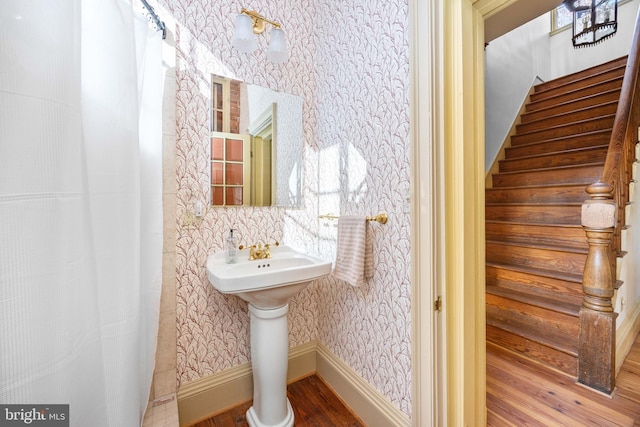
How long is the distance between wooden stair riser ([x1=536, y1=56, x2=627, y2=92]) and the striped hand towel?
4.19m

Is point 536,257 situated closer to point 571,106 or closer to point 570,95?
point 571,106

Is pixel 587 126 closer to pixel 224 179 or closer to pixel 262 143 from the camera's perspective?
pixel 262 143

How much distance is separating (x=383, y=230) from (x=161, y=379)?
4.44 feet

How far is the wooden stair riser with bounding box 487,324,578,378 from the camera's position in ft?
5.71

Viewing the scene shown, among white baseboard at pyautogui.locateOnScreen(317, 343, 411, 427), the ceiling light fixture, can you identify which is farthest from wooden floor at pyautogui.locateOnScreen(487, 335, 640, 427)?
the ceiling light fixture

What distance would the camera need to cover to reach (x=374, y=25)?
4.32 feet

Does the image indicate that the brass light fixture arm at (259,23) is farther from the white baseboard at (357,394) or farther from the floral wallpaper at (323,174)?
the white baseboard at (357,394)

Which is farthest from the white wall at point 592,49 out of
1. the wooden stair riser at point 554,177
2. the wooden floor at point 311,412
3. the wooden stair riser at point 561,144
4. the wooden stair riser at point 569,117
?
the wooden floor at point 311,412

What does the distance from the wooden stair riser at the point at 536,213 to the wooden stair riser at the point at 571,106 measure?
1.75 m

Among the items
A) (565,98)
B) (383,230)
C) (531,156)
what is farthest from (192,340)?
(565,98)

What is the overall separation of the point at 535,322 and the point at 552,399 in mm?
572

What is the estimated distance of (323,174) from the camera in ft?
5.77

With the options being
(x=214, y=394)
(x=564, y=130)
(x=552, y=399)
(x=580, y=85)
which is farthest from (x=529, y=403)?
(x=580, y=85)

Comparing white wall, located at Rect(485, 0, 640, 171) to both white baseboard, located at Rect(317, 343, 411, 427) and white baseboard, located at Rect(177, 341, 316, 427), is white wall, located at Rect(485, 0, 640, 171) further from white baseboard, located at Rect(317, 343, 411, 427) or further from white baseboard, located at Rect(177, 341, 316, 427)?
white baseboard, located at Rect(177, 341, 316, 427)
